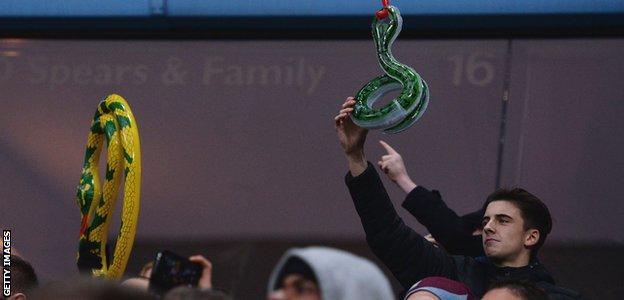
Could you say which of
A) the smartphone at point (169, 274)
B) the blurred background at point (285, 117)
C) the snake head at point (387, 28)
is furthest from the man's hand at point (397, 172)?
the smartphone at point (169, 274)

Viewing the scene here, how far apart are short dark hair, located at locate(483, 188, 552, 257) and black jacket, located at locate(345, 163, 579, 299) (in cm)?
15

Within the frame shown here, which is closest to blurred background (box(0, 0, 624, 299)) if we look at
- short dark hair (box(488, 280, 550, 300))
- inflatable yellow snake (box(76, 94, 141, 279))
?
inflatable yellow snake (box(76, 94, 141, 279))

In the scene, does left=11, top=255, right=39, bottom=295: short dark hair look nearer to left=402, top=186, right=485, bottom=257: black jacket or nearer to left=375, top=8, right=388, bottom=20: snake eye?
left=402, top=186, right=485, bottom=257: black jacket

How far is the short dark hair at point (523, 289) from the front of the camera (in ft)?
12.5

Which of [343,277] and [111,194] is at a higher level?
[111,194]

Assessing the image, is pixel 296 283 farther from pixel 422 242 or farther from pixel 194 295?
pixel 422 242

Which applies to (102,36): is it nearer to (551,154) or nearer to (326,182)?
(326,182)

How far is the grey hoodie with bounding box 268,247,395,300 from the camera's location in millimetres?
2658

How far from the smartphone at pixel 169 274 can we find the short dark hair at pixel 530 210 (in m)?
1.55

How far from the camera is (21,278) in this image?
4.58 metres

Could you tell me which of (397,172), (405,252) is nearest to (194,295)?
(405,252)

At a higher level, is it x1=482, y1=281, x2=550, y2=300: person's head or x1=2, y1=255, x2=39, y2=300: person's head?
x1=2, y1=255, x2=39, y2=300: person's head

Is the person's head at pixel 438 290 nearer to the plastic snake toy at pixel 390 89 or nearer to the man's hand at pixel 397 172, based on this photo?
the plastic snake toy at pixel 390 89

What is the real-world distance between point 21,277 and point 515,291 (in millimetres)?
1791
